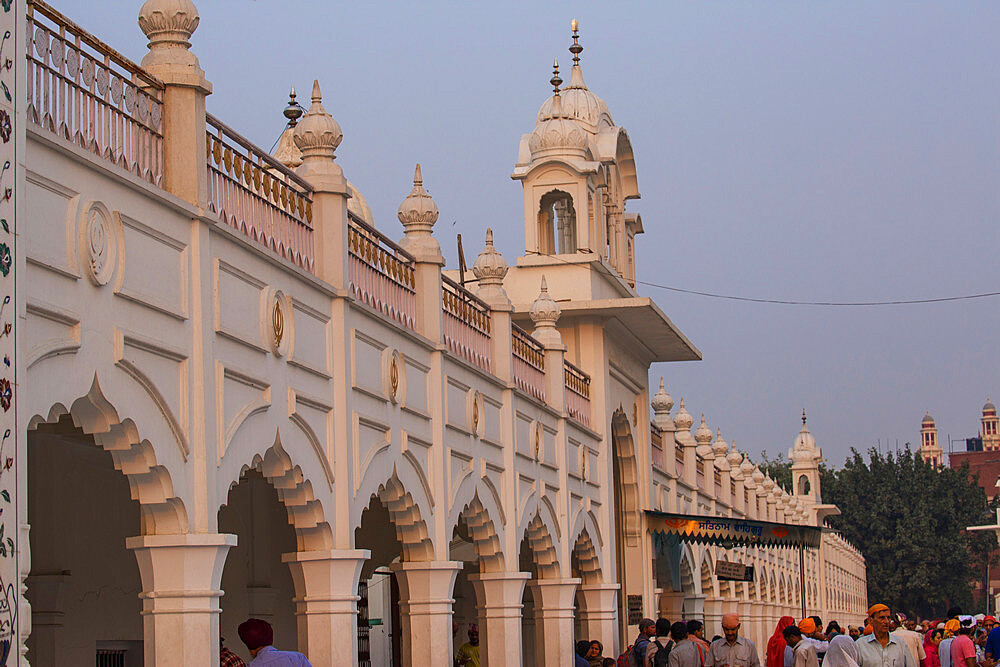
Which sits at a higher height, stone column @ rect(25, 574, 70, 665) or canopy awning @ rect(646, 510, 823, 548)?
canopy awning @ rect(646, 510, 823, 548)

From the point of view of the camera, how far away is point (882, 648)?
38.2 ft

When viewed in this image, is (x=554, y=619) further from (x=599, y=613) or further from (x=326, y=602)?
(x=326, y=602)

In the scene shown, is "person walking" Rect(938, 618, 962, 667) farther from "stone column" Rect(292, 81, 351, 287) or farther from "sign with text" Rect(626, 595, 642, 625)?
"sign with text" Rect(626, 595, 642, 625)

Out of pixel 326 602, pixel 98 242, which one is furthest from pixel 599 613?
pixel 98 242

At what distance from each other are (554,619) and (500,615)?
104 inches

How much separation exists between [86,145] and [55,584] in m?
5.25

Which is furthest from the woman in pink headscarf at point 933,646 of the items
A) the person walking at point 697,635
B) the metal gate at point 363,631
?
the metal gate at point 363,631

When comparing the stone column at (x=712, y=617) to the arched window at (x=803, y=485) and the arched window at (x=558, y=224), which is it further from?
the arched window at (x=803, y=485)

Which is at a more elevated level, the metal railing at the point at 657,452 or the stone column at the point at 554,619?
the metal railing at the point at 657,452

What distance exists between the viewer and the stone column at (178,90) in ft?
30.0

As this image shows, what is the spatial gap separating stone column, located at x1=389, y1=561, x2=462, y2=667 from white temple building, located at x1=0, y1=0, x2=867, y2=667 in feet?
0.09

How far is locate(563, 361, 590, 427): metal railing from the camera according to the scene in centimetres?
2123

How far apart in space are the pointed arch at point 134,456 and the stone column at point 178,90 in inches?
61.3

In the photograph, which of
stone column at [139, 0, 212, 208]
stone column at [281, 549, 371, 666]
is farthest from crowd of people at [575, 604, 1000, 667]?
stone column at [139, 0, 212, 208]
